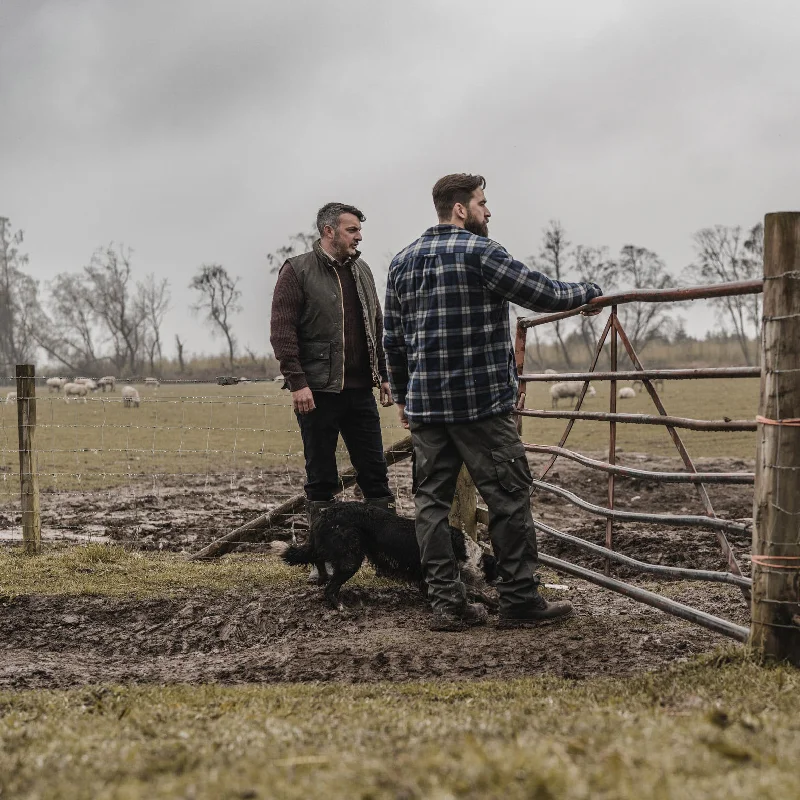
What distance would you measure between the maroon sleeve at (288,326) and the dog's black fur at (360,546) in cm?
81

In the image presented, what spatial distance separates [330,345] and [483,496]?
1516mm

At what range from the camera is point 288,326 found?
17.6 ft

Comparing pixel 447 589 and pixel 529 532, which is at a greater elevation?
pixel 529 532

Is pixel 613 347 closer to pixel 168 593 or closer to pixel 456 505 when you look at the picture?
pixel 456 505

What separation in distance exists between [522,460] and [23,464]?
166 inches

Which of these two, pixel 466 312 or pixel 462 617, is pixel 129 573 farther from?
pixel 466 312

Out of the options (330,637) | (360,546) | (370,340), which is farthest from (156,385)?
(330,637)

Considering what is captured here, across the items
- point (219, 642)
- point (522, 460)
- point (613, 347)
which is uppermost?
point (613, 347)

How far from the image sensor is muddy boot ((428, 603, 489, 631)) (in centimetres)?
453

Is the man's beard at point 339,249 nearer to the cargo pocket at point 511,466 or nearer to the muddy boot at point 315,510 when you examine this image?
the muddy boot at point 315,510

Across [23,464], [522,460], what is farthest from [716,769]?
[23,464]

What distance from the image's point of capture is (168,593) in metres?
5.48

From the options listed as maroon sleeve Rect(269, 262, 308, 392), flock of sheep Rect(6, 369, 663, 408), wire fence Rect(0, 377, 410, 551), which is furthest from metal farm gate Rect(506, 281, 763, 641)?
flock of sheep Rect(6, 369, 663, 408)

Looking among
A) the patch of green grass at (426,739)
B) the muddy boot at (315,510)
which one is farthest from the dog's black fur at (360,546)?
the patch of green grass at (426,739)
